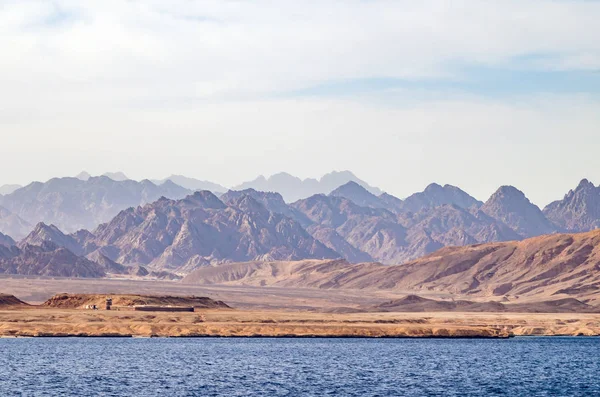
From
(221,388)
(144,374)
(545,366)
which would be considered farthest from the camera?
(545,366)

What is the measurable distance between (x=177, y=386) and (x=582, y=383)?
50.7 m

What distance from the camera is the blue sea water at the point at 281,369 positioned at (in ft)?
366

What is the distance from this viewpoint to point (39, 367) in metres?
132

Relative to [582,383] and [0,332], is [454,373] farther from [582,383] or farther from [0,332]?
[0,332]

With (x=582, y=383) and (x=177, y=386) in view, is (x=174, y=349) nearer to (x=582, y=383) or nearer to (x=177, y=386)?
(x=177, y=386)

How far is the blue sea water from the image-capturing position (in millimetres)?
111562

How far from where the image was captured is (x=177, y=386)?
4432 inches

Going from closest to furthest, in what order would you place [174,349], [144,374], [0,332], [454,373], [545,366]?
1. [144,374]
2. [454,373]
3. [545,366]
4. [174,349]
5. [0,332]

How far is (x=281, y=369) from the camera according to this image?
136875 mm

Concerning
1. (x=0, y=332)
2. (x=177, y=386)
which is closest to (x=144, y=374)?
(x=177, y=386)

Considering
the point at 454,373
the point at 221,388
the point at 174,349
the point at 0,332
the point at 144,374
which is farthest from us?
the point at 0,332

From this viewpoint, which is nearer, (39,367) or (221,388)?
(221,388)

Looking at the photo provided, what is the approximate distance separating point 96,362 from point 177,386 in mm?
33517

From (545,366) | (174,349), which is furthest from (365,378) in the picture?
(174,349)
